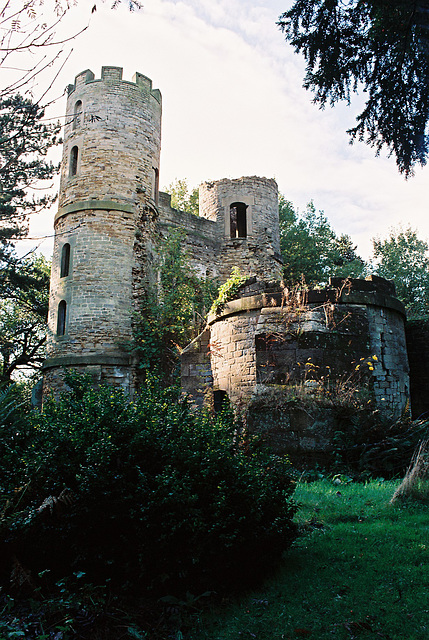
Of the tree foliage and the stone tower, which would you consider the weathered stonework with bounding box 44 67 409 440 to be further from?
the tree foliage

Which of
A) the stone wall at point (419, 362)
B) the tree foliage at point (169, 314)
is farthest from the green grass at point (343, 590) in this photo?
the tree foliage at point (169, 314)

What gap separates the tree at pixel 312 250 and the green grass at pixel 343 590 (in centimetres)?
2164

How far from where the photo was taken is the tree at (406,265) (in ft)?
88.1

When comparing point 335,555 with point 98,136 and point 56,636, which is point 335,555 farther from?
point 98,136

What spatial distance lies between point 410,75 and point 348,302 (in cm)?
510

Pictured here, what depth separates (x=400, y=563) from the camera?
167 inches

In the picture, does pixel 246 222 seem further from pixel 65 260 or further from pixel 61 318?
pixel 61 318

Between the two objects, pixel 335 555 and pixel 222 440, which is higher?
pixel 222 440

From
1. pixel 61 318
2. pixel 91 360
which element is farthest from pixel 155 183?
pixel 91 360

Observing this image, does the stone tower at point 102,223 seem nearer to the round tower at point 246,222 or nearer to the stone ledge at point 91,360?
the stone ledge at point 91,360

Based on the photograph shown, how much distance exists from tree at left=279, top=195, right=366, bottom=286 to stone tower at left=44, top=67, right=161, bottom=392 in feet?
40.5

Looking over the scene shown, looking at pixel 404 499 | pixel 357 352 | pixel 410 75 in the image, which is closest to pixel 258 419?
pixel 357 352

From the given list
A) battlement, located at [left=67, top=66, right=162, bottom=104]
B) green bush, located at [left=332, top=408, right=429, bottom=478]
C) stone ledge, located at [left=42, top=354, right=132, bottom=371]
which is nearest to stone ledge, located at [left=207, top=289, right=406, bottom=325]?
green bush, located at [left=332, top=408, right=429, bottom=478]

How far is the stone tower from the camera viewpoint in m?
14.4
